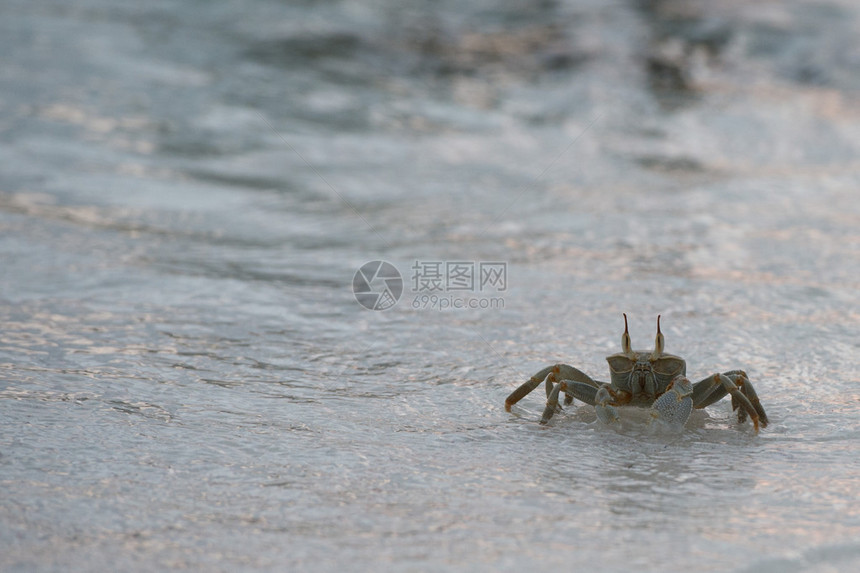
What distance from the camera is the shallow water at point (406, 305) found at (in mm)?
3092

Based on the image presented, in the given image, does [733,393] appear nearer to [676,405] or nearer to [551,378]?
[676,405]

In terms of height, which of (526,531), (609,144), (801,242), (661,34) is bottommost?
(526,531)

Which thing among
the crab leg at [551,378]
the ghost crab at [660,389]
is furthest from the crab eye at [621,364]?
the crab leg at [551,378]

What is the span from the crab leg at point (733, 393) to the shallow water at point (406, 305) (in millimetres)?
96

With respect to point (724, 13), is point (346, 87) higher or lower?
lower

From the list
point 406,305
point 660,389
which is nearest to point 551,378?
point 660,389

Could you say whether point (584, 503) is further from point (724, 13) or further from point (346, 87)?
point (724, 13)

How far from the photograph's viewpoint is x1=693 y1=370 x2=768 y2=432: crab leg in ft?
12.5

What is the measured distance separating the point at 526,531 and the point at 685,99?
11.2 metres

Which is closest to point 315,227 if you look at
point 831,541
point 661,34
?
point 831,541

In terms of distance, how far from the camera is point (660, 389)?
3850mm

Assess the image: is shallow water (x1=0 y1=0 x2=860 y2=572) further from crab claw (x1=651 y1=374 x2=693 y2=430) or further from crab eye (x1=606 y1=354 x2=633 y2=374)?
crab eye (x1=606 y1=354 x2=633 y2=374)

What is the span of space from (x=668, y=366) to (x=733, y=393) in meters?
0.28

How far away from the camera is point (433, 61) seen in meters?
14.5
